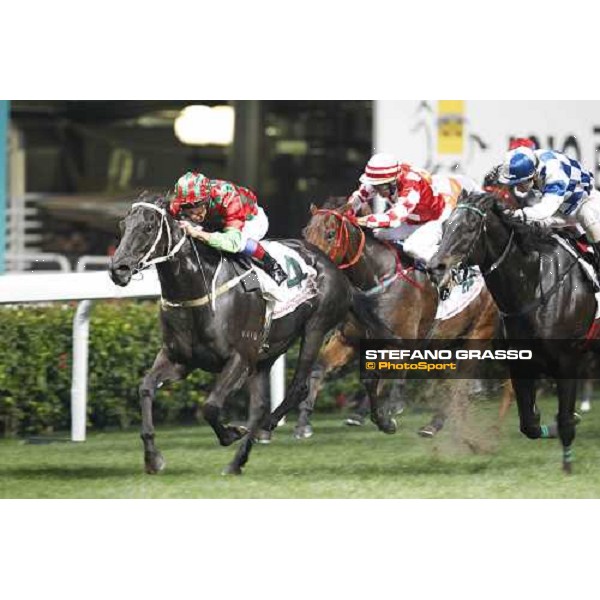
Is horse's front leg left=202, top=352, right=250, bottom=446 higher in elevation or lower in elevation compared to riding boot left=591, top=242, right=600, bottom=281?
lower

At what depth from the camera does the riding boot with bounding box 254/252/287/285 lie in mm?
8578

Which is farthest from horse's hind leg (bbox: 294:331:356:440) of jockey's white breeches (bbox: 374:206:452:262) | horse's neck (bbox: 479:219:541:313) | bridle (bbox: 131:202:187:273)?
bridle (bbox: 131:202:187:273)

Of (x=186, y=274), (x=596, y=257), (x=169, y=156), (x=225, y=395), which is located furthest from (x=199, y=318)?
(x=596, y=257)

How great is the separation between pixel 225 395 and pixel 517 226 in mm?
1546

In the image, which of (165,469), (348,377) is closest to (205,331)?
(165,469)

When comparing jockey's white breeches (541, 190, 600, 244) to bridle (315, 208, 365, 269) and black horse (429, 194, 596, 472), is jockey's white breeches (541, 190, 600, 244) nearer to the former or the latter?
black horse (429, 194, 596, 472)

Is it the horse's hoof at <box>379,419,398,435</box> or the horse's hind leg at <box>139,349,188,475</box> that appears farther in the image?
the horse's hoof at <box>379,419,398,435</box>

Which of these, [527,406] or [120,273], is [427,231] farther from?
[120,273]

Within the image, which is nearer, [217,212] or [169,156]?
[217,212]

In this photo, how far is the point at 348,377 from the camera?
33.9 ft

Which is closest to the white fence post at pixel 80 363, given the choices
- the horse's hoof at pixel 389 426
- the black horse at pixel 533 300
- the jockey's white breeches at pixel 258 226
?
the jockey's white breeches at pixel 258 226

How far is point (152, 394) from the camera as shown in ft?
27.0

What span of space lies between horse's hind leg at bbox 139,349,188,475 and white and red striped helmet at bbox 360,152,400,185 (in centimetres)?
150

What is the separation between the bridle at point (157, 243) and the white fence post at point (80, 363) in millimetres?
1198
